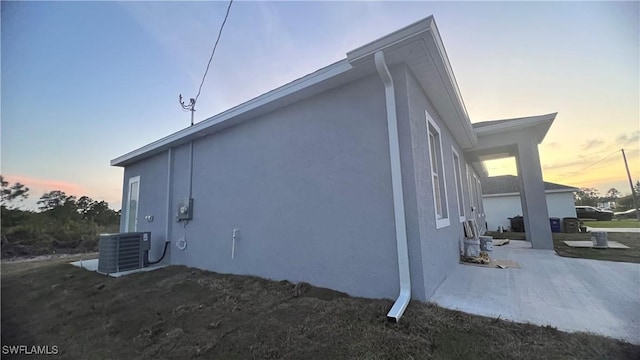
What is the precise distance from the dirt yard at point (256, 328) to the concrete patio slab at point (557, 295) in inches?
11.4

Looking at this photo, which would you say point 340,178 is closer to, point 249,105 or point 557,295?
point 249,105

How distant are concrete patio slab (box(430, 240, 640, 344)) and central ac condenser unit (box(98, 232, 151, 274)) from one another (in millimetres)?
6236

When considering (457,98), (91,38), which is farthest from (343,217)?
(91,38)

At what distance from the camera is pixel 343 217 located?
3391 mm

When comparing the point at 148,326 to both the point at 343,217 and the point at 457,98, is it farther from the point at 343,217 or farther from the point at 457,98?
the point at 457,98

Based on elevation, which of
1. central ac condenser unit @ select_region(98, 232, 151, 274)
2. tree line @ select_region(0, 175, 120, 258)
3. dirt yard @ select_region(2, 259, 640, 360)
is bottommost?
dirt yard @ select_region(2, 259, 640, 360)

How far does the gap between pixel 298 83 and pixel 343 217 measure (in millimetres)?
2051

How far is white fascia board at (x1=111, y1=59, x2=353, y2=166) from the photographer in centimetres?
340

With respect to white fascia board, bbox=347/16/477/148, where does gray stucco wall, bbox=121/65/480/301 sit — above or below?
below

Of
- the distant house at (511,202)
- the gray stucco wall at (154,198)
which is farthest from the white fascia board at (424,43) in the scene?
the distant house at (511,202)

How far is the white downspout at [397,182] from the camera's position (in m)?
2.78

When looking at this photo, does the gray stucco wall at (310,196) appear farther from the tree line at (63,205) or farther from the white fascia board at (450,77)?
the tree line at (63,205)

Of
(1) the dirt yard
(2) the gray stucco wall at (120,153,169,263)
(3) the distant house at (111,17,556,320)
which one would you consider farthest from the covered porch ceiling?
(2) the gray stucco wall at (120,153,169,263)

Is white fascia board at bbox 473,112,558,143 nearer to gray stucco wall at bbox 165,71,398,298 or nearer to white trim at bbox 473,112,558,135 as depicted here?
white trim at bbox 473,112,558,135
